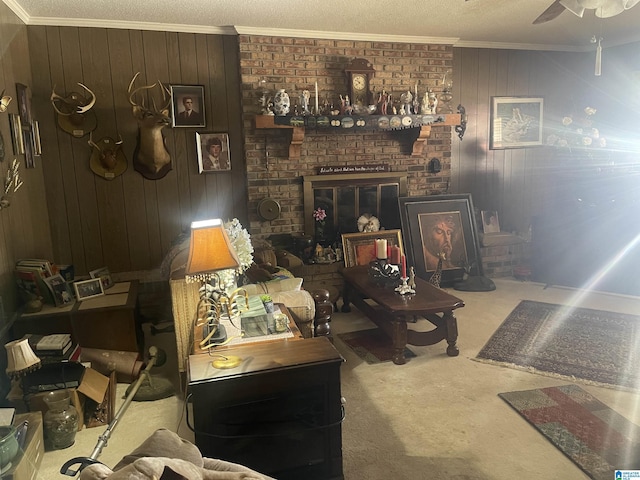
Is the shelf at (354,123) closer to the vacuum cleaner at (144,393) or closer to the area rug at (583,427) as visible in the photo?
the vacuum cleaner at (144,393)

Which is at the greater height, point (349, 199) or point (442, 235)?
point (349, 199)

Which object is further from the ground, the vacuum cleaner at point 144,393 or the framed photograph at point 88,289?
the framed photograph at point 88,289

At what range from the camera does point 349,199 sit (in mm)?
5059

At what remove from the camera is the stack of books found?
2885 mm

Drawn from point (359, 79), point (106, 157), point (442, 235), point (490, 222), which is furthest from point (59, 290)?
point (490, 222)

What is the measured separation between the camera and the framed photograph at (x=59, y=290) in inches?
135

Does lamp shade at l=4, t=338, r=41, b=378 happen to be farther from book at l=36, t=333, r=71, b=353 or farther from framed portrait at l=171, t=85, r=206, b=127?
framed portrait at l=171, t=85, r=206, b=127

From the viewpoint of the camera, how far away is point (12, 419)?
7.57ft

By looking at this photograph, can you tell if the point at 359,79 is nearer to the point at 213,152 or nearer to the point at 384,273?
the point at 213,152

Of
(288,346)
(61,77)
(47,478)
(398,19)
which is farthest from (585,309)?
(61,77)

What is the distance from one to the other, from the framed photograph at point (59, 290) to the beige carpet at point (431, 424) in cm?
102

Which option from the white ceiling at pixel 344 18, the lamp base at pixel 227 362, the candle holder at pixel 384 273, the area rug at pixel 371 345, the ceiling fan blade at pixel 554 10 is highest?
the white ceiling at pixel 344 18

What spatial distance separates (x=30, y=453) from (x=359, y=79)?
408 cm

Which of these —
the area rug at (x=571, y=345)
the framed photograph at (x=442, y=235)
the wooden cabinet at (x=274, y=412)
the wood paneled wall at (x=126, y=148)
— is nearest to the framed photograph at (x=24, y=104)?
the wood paneled wall at (x=126, y=148)
